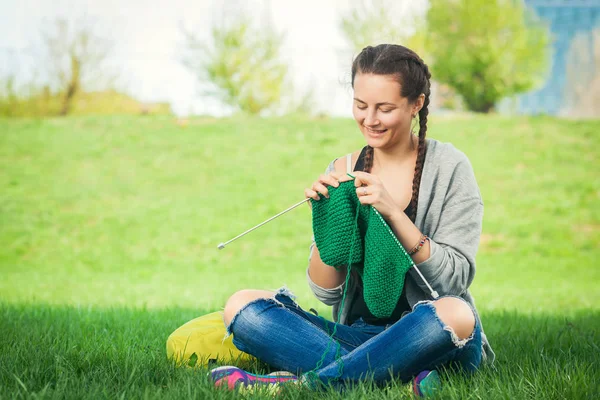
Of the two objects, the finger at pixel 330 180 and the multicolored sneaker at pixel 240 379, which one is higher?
the finger at pixel 330 180

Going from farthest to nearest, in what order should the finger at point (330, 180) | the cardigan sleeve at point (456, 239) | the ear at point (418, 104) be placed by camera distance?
the ear at point (418, 104), the finger at point (330, 180), the cardigan sleeve at point (456, 239)

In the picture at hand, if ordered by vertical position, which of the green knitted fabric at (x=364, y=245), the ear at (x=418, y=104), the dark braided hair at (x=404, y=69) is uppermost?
the dark braided hair at (x=404, y=69)

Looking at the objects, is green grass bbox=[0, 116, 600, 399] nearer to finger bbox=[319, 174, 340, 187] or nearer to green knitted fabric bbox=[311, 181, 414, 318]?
green knitted fabric bbox=[311, 181, 414, 318]

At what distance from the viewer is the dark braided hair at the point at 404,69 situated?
2.50 metres

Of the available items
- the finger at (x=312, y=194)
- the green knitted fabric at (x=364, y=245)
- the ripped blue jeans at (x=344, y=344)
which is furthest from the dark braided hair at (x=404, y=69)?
the ripped blue jeans at (x=344, y=344)

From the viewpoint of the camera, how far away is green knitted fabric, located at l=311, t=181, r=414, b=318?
2.34 meters

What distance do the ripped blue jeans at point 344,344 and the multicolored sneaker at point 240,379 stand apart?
0.34 feet

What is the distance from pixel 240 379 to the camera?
7.06 ft

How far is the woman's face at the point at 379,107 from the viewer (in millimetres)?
2486

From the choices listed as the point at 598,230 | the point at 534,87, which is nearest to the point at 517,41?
the point at 534,87

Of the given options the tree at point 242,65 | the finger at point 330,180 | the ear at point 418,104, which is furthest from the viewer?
the tree at point 242,65

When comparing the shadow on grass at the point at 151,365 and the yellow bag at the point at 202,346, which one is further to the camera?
the yellow bag at the point at 202,346

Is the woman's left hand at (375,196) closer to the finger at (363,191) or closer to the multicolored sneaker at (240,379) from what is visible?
the finger at (363,191)

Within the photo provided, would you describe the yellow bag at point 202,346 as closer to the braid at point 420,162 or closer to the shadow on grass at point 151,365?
the shadow on grass at point 151,365
